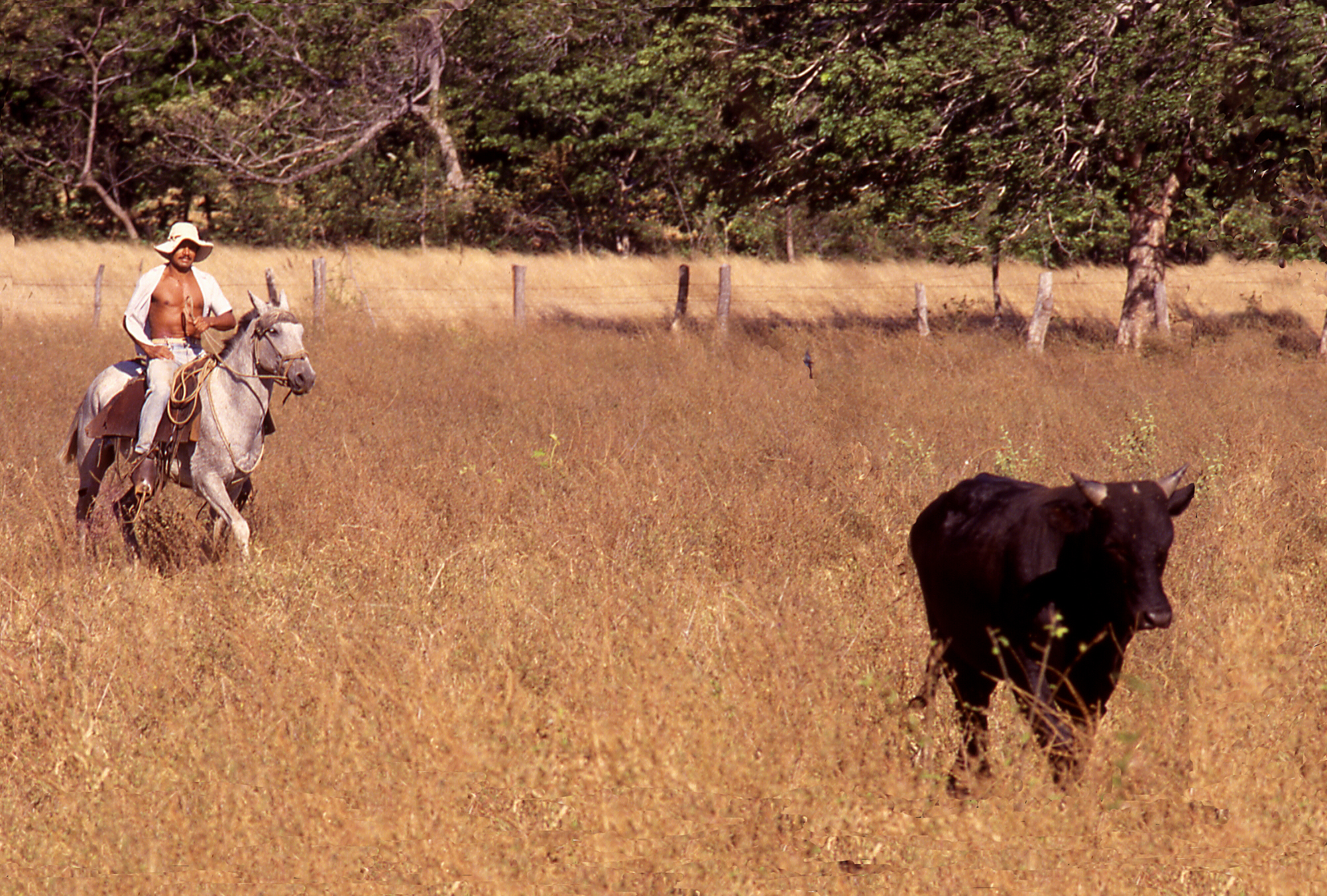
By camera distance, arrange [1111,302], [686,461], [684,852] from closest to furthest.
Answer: [684,852]
[686,461]
[1111,302]

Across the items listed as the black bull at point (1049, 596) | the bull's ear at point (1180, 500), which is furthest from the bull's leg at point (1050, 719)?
the bull's ear at point (1180, 500)

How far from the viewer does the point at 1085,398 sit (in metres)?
12.7

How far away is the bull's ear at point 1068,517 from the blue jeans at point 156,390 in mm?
5898

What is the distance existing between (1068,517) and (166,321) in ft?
20.9

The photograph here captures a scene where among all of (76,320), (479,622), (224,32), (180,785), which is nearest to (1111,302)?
(76,320)

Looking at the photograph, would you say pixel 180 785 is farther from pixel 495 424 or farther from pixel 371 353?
pixel 371 353

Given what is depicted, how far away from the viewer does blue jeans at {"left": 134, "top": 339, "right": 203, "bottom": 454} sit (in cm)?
776

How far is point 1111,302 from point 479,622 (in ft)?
73.0

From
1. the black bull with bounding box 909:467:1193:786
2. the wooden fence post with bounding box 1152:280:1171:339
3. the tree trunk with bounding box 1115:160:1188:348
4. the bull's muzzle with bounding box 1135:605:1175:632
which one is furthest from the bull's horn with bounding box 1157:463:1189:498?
the wooden fence post with bounding box 1152:280:1171:339

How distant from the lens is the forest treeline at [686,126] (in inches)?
647

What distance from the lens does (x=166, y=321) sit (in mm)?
8164

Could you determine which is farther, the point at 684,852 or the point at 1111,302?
the point at 1111,302

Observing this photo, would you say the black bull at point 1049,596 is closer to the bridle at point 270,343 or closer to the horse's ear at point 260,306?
the bridle at point 270,343

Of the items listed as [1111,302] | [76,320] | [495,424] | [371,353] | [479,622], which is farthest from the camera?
[1111,302]
